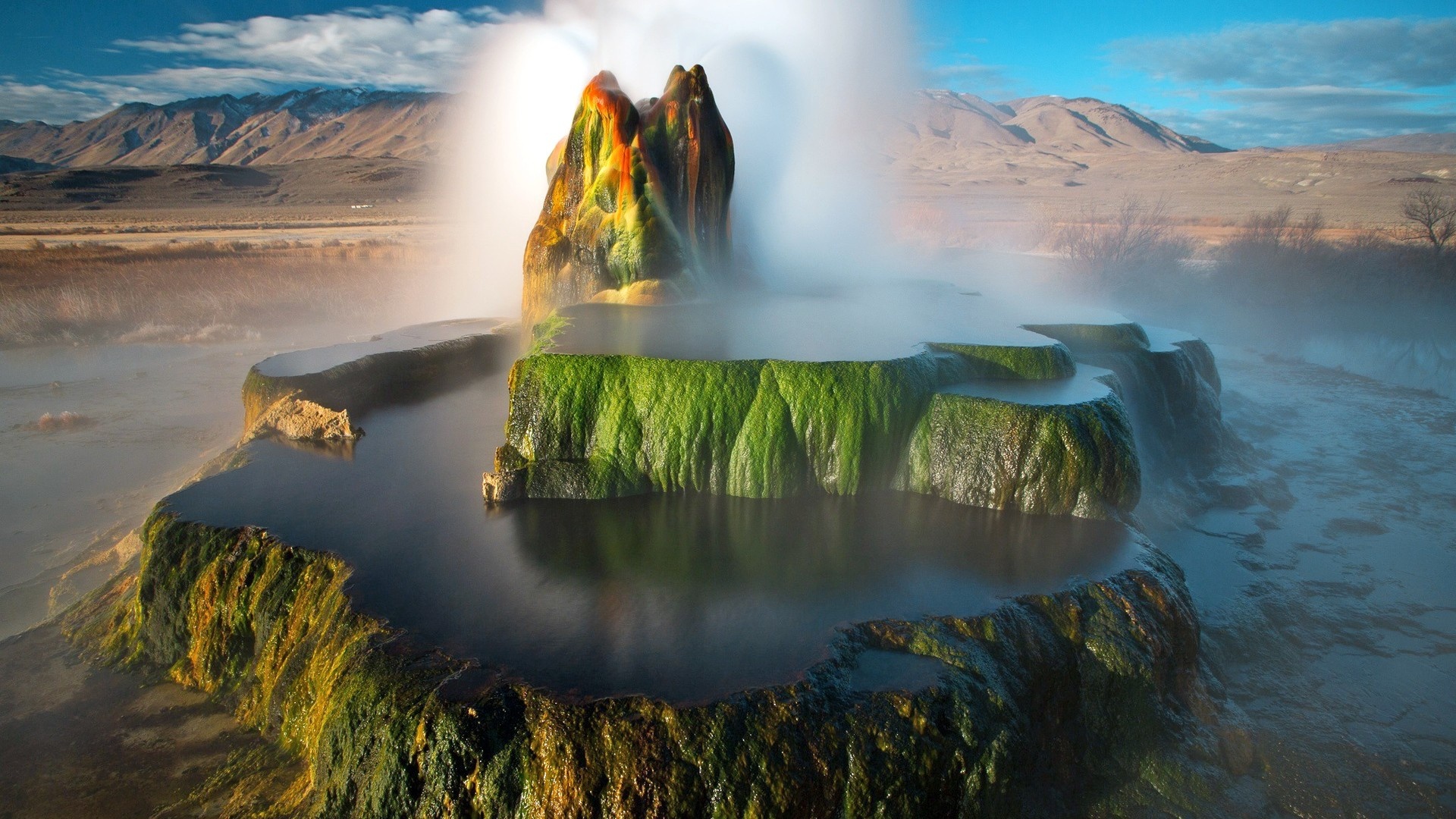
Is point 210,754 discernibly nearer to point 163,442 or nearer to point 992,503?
point 992,503

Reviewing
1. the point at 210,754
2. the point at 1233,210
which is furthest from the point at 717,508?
the point at 1233,210

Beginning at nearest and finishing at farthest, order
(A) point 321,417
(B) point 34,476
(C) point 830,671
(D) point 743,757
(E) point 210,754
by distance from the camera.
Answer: (D) point 743,757 < (C) point 830,671 < (E) point 210,754 < (A) point 321,417 < (B) point 34,476

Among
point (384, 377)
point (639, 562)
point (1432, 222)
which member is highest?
point (1432, 222)

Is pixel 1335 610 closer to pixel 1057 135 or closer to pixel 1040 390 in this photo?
pixel 1040 390

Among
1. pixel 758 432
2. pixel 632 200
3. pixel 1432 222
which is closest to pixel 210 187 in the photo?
pixel 632 200

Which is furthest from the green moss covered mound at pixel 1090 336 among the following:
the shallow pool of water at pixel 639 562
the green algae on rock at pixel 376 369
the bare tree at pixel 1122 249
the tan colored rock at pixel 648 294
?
the bare tree at pixel 1122 249

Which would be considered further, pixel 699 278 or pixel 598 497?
pixel 699 278
